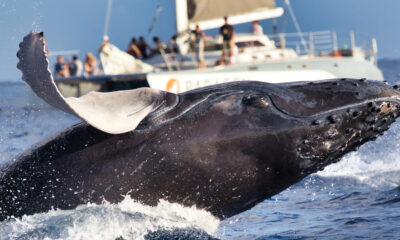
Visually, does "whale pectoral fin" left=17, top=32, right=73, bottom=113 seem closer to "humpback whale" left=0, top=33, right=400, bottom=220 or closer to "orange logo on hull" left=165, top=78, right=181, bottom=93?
"humpback whale" left=0, top=33, right=400, bottom=220

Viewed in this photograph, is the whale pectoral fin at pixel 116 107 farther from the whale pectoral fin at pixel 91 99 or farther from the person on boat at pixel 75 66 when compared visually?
the person on boat at pixel 75 66

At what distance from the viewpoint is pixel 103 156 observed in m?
6.78

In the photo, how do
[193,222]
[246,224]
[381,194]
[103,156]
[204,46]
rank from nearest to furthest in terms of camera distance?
[103,156] → [193,222] → [246,224] → [381,194] → [204,46]

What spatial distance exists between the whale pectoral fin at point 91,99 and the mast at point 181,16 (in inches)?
1309

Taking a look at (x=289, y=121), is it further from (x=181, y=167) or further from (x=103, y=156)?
(x=103, y=156)

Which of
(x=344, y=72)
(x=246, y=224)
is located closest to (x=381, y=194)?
(x=246, y=224)

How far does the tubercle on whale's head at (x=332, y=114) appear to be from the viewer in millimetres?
7047

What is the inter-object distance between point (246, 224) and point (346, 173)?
4.84 m

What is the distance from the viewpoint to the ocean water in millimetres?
6852

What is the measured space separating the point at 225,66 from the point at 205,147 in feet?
95.0

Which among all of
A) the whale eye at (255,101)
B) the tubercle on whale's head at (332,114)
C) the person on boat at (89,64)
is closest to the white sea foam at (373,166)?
the tubercle on whale's head at (332,114)

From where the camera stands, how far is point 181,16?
40094mm

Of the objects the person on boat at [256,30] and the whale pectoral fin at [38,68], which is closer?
the whale pectoral fin at [38,68]

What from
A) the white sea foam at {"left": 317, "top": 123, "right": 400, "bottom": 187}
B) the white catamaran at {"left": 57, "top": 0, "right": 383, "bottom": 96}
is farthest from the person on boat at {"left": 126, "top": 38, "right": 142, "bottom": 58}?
the white sea foam at {"left": 317, "top": 123, "right": 400, "bottom": 187}
